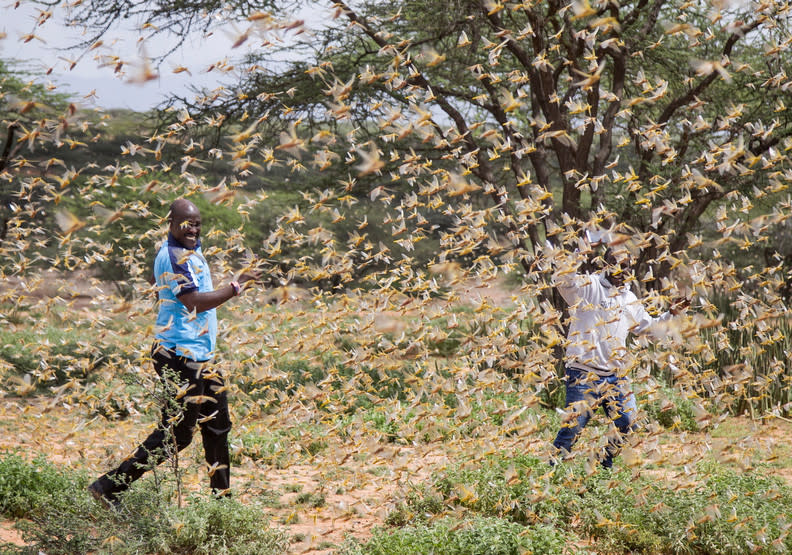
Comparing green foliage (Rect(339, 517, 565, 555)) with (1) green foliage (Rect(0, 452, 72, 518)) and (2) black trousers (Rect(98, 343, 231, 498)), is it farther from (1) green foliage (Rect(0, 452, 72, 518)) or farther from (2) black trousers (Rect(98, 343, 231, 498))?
(1) green foliage (Rect(0, 452, 72, 518))

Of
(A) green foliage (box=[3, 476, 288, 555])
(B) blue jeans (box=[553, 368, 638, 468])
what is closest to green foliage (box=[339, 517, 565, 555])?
(A) green foliage (box=[3, 476, 288, 555])

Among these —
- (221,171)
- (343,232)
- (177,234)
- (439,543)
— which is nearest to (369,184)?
(177,234)

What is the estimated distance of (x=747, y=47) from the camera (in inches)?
402

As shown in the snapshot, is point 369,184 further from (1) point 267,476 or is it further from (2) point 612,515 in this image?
(2) point 612,515

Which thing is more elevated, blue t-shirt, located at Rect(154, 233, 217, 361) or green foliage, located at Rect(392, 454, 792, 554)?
blue t-shirt, located at Rect(154, 233, 217, 361)

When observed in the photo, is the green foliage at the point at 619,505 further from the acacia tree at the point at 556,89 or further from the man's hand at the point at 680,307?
the acacia tree at the point at 556,89

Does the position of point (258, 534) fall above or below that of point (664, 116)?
below

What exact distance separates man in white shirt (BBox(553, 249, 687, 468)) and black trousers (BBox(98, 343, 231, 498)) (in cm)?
216

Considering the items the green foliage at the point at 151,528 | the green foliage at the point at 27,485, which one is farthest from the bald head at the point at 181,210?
the green foliage at the point at 27,485

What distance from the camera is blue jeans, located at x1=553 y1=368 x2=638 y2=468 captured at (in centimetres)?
466

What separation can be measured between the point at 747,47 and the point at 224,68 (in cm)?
821

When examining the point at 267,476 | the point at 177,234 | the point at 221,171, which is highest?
the point at 177,234

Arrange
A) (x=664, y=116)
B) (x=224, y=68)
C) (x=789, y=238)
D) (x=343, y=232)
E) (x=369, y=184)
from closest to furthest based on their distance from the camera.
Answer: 1. (x=224, y=68)
2. (x=664, y=116)
3. (x=369, y=184)
4. (x=789, y=238)
5. (x=343, y=232)

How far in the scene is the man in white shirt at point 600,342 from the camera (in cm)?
471
